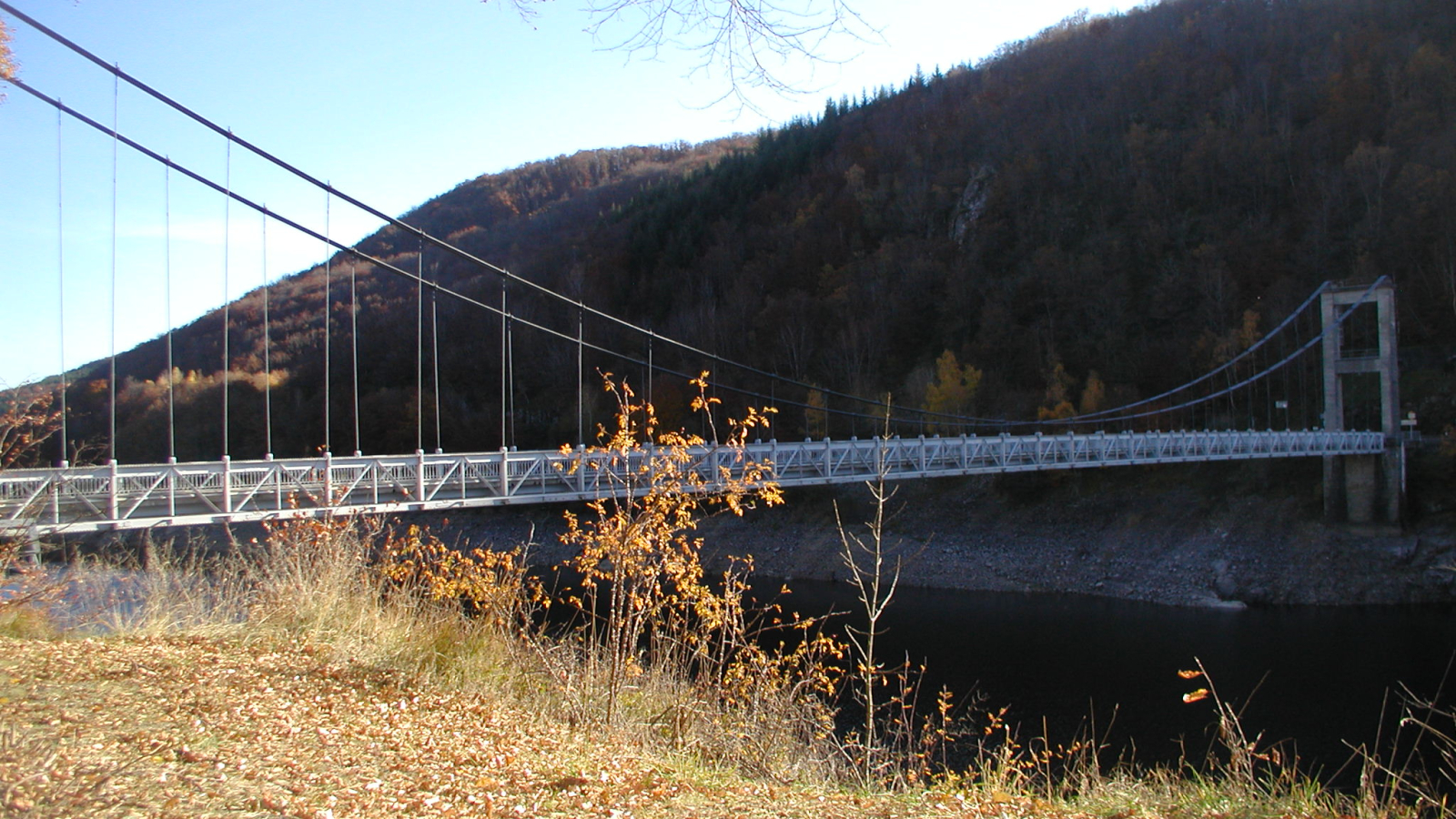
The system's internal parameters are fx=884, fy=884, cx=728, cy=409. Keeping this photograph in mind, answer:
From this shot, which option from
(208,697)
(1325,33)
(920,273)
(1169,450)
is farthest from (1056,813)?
(1325,33)

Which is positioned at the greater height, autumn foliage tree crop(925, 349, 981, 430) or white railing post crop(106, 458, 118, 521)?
autumn foliage tree crop(925, 349, 981, 430)

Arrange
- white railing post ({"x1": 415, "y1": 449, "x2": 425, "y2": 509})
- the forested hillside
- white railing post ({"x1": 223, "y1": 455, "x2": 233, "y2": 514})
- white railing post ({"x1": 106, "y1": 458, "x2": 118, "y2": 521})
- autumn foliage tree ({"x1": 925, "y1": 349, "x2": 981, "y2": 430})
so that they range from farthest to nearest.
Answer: the forested hillside, autumn foliage tree ({"x1": 925, "y1": 349, "x2": 981, "y2": 430}), white railing post ({"x1": 415, "y1": 449, "x2": 425, "y2": 509}), white railing post ({"x1": 223, "y1": 455, "x2": 233, "y2": 514}), white railing post ({"x1": 106, "y1": 458, "x2": 118, "y2": 521})

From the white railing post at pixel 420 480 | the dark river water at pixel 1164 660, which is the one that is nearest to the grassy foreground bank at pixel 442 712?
the white railing post at pixel 420 480

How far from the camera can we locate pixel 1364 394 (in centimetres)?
2628

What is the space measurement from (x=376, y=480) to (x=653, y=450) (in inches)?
198

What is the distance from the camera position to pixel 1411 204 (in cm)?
2872

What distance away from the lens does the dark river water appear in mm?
11344

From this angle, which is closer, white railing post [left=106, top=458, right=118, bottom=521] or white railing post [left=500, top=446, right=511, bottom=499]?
white railing post [left=106, top=458, right=118, bottom=521]

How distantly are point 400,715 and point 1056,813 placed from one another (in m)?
2.61

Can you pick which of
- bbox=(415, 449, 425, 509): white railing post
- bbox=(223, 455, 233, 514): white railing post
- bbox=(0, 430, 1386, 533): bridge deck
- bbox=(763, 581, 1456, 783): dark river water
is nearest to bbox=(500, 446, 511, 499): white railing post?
bbox=(0, 430, 1386, 533): bridge deck

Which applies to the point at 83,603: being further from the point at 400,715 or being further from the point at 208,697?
the point at 400,715

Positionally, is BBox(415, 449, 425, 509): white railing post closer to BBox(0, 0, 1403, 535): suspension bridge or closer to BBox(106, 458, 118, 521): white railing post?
BBox(0, 0, 1403, 535): suspension bridge

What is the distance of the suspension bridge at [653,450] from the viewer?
25.8ft

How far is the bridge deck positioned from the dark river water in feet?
10.5
